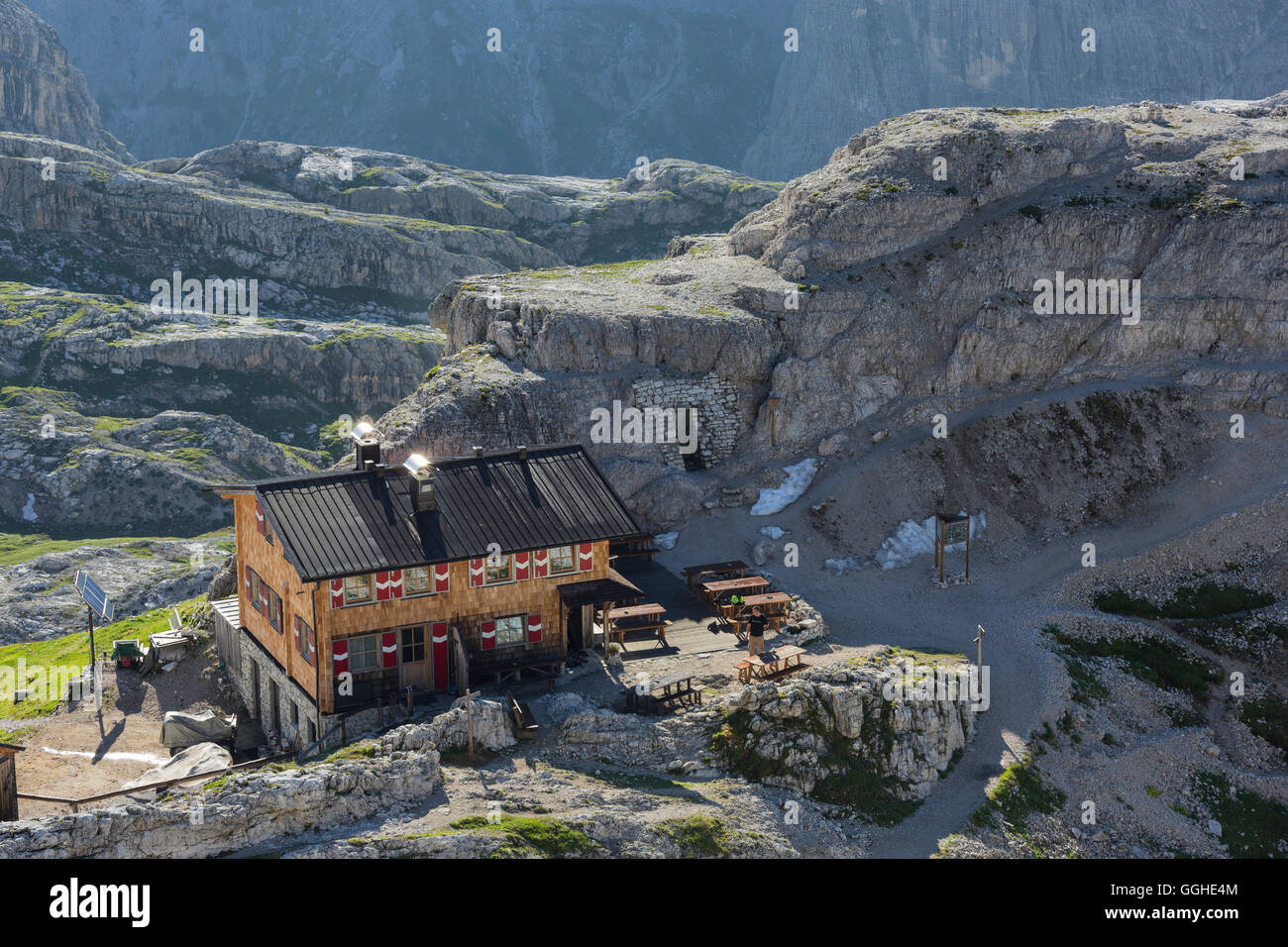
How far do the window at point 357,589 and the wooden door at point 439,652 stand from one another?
2.90 meters

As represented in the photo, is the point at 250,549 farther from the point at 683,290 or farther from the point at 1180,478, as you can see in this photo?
the point at 1180,478

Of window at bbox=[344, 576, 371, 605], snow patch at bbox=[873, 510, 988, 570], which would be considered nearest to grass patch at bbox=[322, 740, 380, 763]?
window at bbox=[344, 576, 371, 605]

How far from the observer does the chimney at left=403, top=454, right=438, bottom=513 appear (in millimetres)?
49719

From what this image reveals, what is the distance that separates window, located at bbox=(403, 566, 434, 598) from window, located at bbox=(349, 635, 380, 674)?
2.08 meters

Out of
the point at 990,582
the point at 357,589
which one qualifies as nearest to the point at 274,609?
the point at 357,589

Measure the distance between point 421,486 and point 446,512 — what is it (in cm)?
146

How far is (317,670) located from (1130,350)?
170ft

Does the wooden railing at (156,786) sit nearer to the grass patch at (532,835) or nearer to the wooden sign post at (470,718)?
the wooden sign post at (470,718)

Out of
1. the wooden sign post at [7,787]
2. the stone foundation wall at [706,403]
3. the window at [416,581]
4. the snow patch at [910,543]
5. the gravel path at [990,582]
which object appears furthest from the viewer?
the stone foundation wall at [706,403]

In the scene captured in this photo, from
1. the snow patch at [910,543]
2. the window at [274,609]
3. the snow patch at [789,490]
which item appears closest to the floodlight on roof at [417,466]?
the window at [274,609]

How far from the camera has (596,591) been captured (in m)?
51.2

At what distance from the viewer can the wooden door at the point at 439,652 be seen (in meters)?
48.9

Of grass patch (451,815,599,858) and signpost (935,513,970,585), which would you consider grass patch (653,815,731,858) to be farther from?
signpost (935,513,970,585)

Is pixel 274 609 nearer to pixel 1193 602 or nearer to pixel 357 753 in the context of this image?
Result: pixel 357 753
